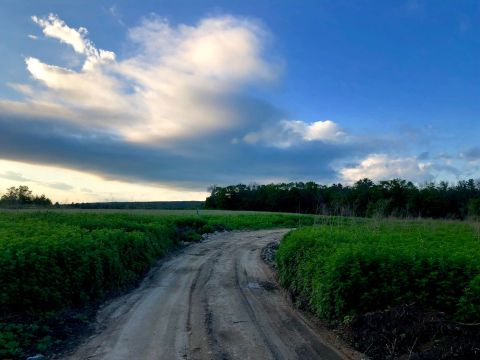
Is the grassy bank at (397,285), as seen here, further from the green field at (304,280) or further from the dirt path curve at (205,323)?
the dirt path curve at (205,323)

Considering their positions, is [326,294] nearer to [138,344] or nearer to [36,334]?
[138,344]

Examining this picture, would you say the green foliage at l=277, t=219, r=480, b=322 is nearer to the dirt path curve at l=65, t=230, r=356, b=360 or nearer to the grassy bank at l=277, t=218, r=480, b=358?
the grassy bank at l=277, t=218, r=480, b=358

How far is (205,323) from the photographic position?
8.79 meters

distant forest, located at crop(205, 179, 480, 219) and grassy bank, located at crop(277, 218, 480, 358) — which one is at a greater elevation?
distant forest, located at crop(205, 179, 480, 219)

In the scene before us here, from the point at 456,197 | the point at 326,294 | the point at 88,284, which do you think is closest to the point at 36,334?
the point at 88,284

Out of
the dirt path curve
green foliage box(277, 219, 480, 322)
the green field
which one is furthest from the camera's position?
the green field

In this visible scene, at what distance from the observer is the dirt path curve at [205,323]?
23.5 ft

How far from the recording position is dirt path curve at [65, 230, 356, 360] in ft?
23.5

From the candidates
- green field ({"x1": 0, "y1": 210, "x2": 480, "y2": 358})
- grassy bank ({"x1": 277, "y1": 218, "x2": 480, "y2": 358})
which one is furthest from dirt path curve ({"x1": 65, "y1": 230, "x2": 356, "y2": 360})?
grassy bank ({"x1": 277, "y1": 218, "x2": 480, "y2": 358})

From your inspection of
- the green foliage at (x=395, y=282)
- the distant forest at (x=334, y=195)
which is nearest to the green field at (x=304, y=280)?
the green foliage at (x=395, y=282)

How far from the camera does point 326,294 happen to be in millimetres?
8688

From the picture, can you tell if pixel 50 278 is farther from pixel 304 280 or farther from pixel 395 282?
pixel 395 282

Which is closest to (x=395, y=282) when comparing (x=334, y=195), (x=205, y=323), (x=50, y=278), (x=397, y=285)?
(x=397, y=285)

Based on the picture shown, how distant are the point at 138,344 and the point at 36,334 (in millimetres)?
2258
